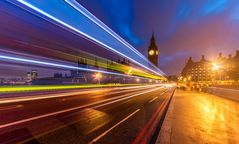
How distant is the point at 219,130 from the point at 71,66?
17.6 m

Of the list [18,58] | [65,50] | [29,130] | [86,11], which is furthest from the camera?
[65,50]

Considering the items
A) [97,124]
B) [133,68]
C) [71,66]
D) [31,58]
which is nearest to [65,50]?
[71,66]

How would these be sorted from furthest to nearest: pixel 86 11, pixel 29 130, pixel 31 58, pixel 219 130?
pixel 86 11 < pixel 31 58 < pixel 219 130 < pixel 29 130

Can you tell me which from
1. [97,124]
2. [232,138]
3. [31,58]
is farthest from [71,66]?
[232,138]

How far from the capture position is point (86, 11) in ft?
68.8

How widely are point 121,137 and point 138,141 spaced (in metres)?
0.71

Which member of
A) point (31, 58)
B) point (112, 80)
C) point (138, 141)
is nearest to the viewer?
point (138, 141)

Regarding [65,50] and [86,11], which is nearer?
[86,11]

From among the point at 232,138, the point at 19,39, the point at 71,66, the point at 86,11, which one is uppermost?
the point at 86,11

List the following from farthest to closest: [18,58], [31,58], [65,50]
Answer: [65,50] → [31,58] → [18,58]

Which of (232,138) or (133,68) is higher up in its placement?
(133,68)

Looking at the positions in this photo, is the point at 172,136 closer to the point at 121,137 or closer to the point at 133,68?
the point at 121,137

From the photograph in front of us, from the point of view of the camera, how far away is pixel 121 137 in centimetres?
696

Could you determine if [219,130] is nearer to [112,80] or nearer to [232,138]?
[232,138]
